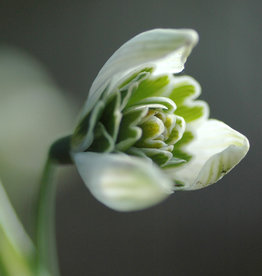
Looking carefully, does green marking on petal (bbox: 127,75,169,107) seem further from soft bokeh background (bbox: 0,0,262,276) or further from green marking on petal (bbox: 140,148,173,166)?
soft bokeh background (bbox: 0,0,262,276)

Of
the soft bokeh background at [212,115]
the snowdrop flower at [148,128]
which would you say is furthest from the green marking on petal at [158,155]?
the soft bokeh background at [212,115]

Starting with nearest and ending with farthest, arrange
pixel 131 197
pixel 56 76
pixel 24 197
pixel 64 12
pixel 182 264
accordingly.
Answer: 1. pixel 131 197
2. pixel 24 197
3. pixel 182 264
4. pixel 56 76
5. pixel 64 12

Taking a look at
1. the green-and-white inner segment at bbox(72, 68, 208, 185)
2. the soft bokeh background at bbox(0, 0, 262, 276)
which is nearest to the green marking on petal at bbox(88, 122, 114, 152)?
the green-and-white inner segment at bbox(72, 68, 208, 185)

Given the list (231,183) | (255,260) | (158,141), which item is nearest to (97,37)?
(231,183)

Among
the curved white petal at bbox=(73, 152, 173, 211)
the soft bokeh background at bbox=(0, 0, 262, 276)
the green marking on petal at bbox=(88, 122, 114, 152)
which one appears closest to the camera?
the curved white petal at bbox=(73, 152, 173, 211)

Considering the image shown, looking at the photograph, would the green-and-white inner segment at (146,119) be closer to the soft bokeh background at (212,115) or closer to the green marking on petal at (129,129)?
the green marking on petal at (129,129)

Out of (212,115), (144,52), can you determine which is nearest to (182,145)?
(144,52)

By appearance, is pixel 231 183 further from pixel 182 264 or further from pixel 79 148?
pixel 79 148
